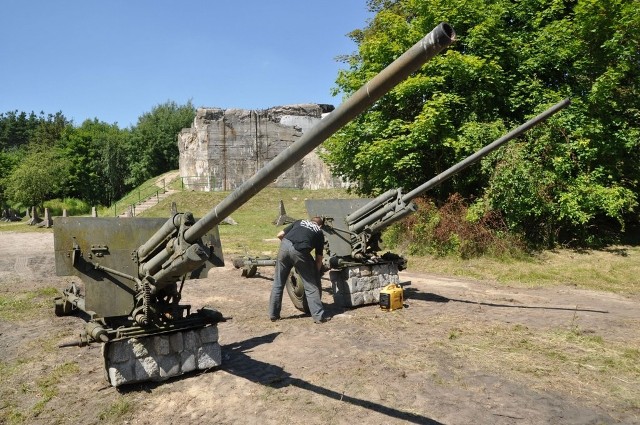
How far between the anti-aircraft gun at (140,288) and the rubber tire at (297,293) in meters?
2.88

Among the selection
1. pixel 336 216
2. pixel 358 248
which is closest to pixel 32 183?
pixel 336 216

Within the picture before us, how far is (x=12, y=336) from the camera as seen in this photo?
7.18 meters

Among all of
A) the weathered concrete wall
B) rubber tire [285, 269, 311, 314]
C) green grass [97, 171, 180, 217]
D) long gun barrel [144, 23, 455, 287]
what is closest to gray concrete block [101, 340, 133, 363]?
long gun barrel [144, 23, 455, 287]

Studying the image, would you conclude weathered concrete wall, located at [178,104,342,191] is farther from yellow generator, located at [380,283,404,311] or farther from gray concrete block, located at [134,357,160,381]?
gray concrete block, located at [134,357,160,381]

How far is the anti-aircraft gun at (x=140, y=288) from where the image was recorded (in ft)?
15.9

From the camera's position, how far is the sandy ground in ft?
14.6

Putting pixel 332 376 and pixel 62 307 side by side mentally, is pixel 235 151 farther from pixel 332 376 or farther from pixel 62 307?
pixel 332 376

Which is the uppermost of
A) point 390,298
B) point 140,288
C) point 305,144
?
point 305,144

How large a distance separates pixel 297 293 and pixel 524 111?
438 inches

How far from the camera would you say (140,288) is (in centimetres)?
515

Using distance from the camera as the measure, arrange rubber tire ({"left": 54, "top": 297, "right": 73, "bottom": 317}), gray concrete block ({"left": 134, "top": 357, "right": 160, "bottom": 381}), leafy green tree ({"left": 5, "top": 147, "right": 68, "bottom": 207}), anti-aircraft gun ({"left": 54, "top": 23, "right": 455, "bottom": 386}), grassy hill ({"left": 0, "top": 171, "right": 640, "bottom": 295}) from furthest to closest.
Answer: leafy green tree ({"left": 5, "top": 147, "right": 68, "bottom": 207}) → grassy hill ({"left": 0, "top": 171, "right": 640, "bottom": 295}) → rubber tire ({"left": 54, "top": 297, "right": 73, "bottom": 317}) → gray concrete block ({"left": 134, "top": 357, "right": 160, "bottom": 381}) → anti-aircraft gun ({"left": 54, "top": 23, "right": 455, "bottom": 386})

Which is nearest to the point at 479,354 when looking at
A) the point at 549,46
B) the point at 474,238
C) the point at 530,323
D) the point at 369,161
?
the point at 530,323

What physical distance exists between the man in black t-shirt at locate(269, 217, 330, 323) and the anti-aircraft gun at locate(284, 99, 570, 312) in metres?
0.74

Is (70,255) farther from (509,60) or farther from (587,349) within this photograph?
(509,60)
